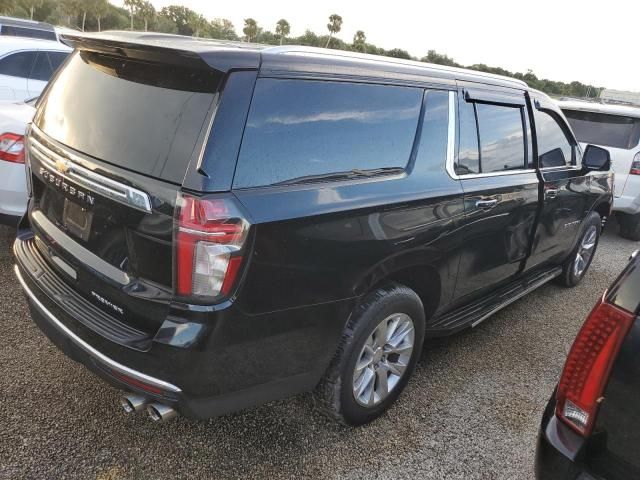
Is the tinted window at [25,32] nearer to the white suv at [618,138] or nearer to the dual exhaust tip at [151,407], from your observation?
the white suv at [618,138]

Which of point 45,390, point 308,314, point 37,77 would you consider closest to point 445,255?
point 308,314

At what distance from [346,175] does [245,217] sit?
61 cm

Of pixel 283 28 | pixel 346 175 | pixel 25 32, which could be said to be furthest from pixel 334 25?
pixel 346 175

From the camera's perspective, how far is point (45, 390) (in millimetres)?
2701

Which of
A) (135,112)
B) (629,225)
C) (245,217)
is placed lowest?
(629,225)

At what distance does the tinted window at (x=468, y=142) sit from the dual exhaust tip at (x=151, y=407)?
1.91 metres

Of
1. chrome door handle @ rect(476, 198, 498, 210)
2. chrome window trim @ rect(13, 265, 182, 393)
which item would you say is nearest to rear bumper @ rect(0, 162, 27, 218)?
chrome window trim @ rect(13, 265, 182, 393)

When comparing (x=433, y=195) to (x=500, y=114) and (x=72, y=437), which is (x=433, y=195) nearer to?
(x=500, y=114)

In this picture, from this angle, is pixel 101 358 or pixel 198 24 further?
pixel 198 24

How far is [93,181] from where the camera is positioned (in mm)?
2066

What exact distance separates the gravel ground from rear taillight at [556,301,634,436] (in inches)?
37.9

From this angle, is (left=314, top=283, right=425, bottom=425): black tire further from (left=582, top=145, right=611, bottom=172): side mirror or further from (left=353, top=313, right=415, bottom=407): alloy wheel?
(left=582, top=145, right=611, bottom=172): side mirror

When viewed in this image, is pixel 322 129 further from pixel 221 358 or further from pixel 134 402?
pixel 134 402

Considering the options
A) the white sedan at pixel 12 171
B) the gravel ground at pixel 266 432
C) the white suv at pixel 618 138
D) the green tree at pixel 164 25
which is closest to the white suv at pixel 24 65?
the white sedan at pixel 12 171
